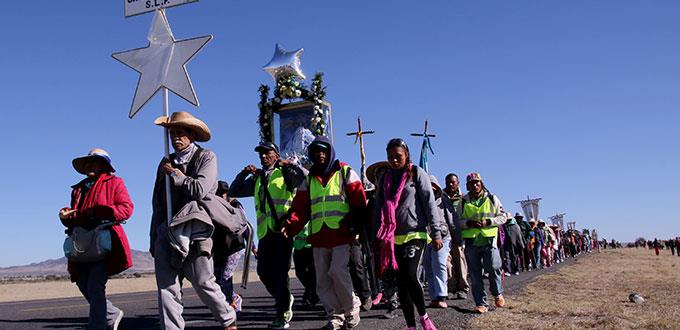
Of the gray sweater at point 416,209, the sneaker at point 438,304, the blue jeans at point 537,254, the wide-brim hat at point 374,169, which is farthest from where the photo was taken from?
the blue jeans at point 537,254

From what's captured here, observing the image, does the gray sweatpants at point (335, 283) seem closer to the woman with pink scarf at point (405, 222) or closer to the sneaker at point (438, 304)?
the woman with pink scarf at point (405, 222)

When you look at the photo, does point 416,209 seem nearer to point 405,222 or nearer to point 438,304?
point 405,222

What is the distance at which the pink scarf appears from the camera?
5617 mm

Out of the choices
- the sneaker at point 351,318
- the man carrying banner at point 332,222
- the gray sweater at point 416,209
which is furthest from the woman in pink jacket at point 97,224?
the gray sweater at point 416,209

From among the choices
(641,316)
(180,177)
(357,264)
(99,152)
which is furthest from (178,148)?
(641,316)

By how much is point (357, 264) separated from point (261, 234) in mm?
1251

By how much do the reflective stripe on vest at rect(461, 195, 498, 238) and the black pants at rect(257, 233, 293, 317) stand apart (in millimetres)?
2700

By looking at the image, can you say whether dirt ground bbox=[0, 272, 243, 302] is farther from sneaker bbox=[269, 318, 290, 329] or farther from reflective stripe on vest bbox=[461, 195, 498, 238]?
reflective stripe on vest bbox=[461, 195, 498, 238]

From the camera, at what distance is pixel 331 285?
629cm

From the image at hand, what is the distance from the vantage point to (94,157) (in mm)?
5656

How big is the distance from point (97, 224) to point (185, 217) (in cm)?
100

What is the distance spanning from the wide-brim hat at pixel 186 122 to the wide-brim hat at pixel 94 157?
80cm

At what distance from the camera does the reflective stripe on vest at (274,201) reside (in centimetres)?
694

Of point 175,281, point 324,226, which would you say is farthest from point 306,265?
point 175,281
